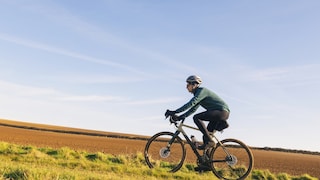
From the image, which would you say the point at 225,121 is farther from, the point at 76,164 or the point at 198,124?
the point at 76,164

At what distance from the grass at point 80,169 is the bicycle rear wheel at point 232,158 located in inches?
44.8

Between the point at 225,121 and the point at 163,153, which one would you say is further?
the point at 163,153

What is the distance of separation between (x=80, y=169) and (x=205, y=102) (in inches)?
200

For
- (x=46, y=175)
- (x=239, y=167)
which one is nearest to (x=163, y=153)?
(x=239, y=167)

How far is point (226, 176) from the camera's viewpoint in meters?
12.4

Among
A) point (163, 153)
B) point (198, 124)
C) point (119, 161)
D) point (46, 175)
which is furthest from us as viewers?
point (119, 161)

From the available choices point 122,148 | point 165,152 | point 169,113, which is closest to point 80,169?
point 165,152

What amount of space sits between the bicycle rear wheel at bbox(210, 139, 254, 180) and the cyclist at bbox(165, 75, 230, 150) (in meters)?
0.40

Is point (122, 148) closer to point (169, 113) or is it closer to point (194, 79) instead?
point (169, 113)

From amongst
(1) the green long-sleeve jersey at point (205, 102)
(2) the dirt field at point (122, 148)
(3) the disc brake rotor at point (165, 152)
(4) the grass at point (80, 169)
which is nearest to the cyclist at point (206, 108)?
(1) the green long-sleeve jersey at point (205, 102)

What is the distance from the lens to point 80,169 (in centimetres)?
1416

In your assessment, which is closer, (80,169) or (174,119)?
(174,119)

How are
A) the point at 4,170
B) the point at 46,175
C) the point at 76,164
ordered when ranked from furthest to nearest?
1. the point at 76,164
2. the point at 4,170
3. the point at 46,175

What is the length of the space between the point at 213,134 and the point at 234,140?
0.61 m
